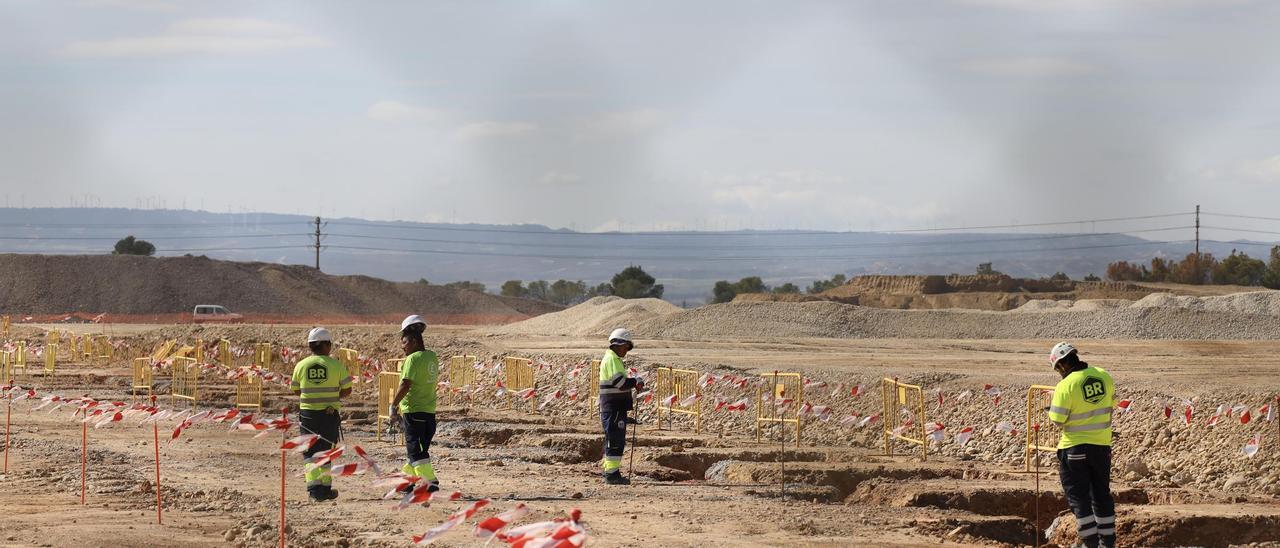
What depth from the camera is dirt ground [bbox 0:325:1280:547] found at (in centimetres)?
1235

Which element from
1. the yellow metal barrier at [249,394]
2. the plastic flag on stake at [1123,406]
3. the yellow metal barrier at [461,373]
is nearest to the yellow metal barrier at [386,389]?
the yellow metal barrier at [249,394]

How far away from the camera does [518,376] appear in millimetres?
26750

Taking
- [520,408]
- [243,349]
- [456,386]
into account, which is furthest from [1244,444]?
[243,349]

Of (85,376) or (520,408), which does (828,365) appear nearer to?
(520,408)

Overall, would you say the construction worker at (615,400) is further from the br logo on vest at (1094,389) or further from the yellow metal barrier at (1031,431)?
the br logo on vest at (1094,389)

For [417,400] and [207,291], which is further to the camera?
[207,291]

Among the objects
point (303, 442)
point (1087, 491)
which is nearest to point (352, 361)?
point (303, 442)

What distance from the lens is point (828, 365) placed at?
107ft

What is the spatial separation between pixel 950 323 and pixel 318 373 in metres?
38.4

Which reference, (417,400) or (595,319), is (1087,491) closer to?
(417,400)

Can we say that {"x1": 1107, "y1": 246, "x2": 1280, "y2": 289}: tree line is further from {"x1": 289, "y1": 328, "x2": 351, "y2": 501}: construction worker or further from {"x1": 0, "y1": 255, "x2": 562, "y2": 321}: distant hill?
{"x1": 289, "y1": 328, "x2": 351, "y2": 501}: construction worker

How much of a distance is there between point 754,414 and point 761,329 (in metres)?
25.8

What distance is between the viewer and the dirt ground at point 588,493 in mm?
12352

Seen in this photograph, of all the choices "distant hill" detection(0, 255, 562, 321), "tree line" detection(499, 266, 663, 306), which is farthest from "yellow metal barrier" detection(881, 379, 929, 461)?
"tree line" detection(499, 266, 663, 306)
